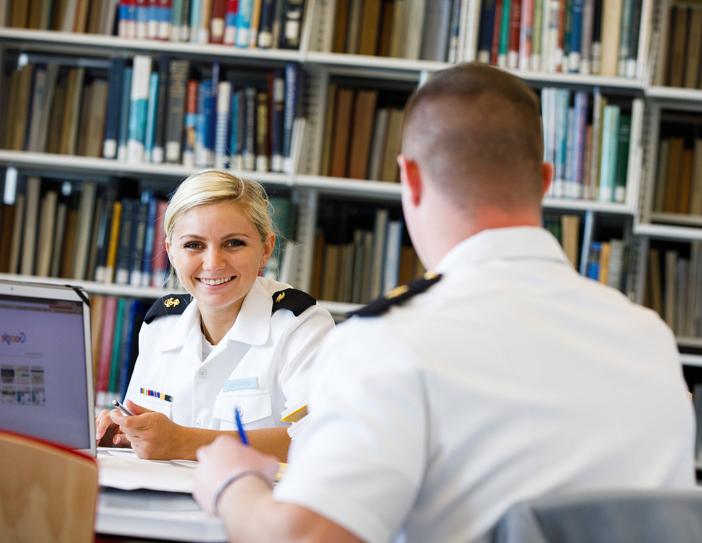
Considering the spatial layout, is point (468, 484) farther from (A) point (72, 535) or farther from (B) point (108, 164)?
(B) point (108, 164)

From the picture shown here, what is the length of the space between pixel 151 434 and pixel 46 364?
285 mm

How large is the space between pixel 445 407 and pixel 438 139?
1.12ft

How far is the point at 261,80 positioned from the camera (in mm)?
3547

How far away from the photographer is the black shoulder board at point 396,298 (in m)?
1.03

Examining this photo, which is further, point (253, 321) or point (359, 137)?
point (359, 137)

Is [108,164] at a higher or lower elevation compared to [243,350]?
higher

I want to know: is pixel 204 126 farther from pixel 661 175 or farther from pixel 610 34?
pixel 661 175

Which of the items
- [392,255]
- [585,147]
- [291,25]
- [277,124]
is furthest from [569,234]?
[291,25]

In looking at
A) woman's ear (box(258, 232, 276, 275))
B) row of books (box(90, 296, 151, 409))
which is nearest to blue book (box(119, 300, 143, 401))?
row of books (box(90, 296, 151, 409))

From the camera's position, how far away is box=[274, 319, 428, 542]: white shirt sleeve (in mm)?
924

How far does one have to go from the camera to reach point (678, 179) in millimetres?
3512

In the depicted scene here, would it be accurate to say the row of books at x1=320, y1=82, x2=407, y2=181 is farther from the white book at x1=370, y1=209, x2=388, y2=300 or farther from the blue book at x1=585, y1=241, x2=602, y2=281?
the blue book at x1=585, y1=241, x2=602, y2=281

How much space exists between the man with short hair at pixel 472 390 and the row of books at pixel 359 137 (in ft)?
7.56

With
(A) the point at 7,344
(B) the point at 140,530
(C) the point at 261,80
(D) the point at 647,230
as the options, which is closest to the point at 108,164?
(C) the point at 261,80
